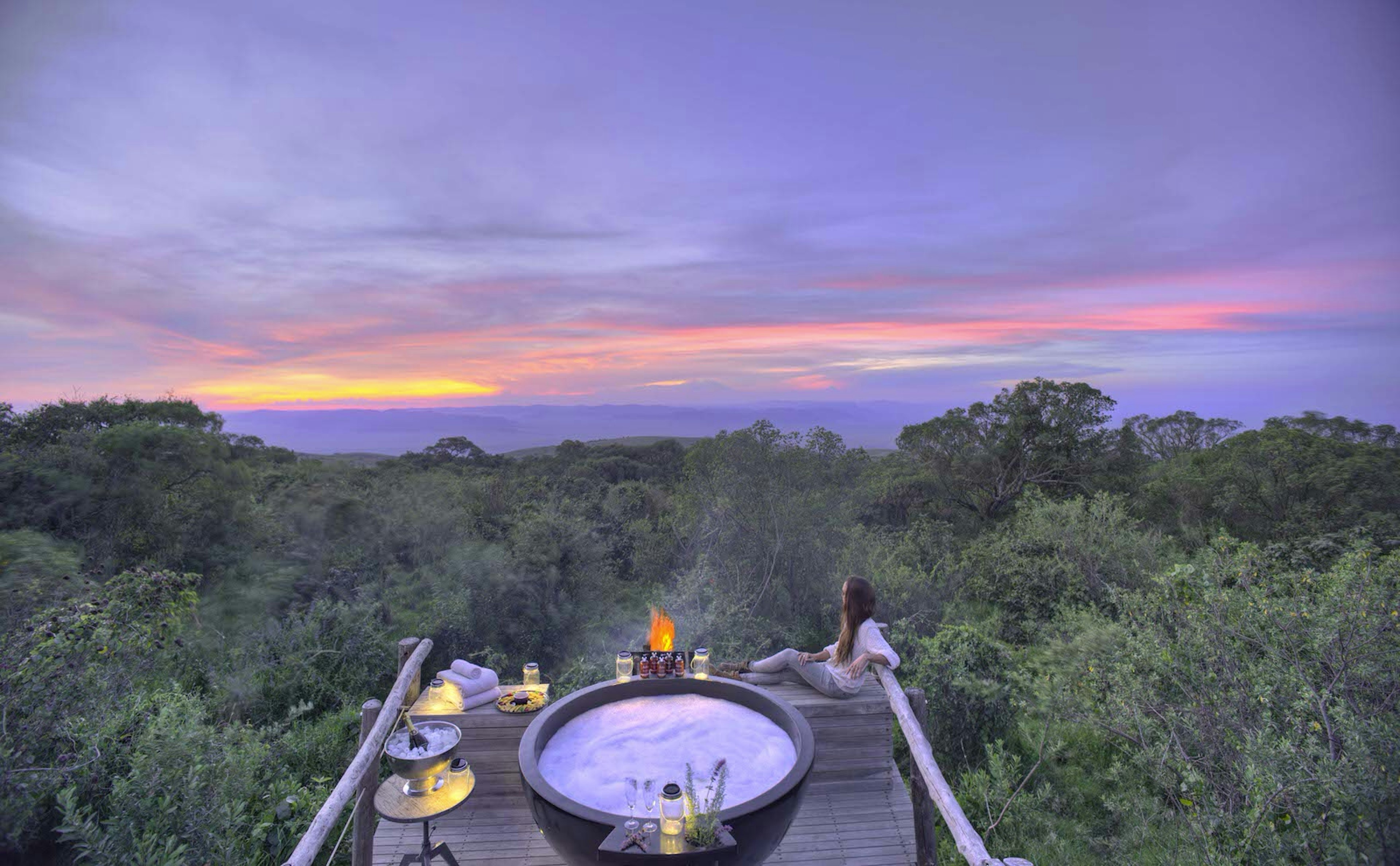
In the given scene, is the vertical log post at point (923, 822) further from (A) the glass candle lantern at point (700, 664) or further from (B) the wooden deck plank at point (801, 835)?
(A) the glass candle lantern at point (700, 664)

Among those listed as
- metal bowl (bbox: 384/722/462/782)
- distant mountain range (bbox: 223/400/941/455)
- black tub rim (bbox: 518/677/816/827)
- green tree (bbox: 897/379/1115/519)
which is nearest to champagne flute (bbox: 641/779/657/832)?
black tub rim (bbox: 518/677/816/827)

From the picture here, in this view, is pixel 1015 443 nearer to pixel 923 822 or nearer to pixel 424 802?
pixel 923 822

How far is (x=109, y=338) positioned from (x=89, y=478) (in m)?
4.30

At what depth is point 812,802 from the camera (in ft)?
15.2

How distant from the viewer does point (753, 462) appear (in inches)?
442

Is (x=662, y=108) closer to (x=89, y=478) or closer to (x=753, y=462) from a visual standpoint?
(x=753, y=462)

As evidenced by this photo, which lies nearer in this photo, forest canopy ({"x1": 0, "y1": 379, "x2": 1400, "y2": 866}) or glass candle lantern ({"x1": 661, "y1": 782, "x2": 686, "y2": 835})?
glass candle lantern ({"x1": 661, "y1": 782, "x2": 686, "y2": 835})

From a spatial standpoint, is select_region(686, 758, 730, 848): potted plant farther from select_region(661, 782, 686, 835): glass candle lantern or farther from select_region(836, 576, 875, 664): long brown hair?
select_region(836, 576, 875, 664): long brown hair

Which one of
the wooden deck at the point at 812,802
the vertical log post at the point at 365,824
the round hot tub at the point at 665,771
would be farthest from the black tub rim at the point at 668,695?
the vertical log post at the point at 365,824

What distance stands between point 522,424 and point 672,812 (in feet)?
132

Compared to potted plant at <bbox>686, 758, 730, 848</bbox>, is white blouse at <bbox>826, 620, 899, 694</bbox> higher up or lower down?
lower down

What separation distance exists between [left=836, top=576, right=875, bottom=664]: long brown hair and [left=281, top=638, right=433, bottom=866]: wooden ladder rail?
137 inches

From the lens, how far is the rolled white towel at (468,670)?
4.71 meters

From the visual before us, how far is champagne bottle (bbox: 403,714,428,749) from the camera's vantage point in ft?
10.6
